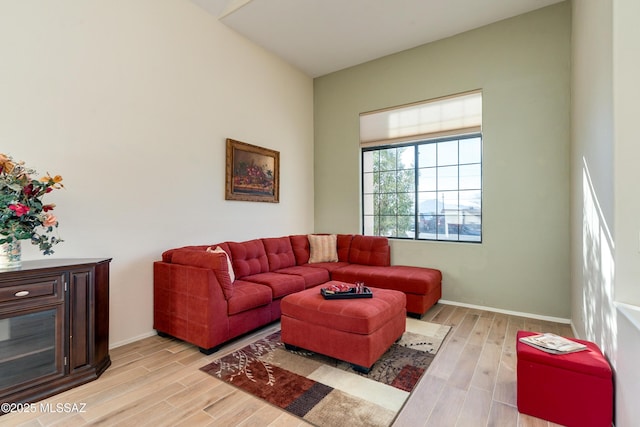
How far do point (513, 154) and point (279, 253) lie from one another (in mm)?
3224

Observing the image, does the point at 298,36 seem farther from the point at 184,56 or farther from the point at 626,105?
the point at 626,105

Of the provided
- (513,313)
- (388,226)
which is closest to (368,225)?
(388,226)

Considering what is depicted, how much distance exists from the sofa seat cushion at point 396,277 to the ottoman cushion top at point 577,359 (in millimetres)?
1615

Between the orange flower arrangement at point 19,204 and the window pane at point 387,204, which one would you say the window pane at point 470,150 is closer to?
the window pane at point 387,204

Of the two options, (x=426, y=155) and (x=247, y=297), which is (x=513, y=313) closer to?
(x=426, y=155)

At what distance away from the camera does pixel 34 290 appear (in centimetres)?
203

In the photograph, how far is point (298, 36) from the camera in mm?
4254

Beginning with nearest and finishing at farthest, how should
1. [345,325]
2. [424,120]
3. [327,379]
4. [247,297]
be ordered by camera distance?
[327,379] → [345,325] → [247,297] → [424,120]

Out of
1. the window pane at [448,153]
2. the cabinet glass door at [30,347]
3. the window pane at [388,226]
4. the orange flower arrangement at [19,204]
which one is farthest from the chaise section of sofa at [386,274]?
the orange flower arrangement at [19,204]

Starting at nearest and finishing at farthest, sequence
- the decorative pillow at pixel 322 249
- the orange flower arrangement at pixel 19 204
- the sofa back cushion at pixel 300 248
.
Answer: the orange flower arrangement at pixel 19 204 → the sofa back cushion at pixel 300 248 → the decorative pillow at pixel 322 249

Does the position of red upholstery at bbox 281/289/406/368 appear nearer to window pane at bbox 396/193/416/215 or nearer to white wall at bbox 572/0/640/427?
white wall at bbox 572/0/640/427

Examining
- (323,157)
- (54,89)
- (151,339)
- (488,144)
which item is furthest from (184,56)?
(488,144)

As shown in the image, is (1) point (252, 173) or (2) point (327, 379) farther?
(1) point (252, 173)

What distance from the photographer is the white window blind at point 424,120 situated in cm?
409
